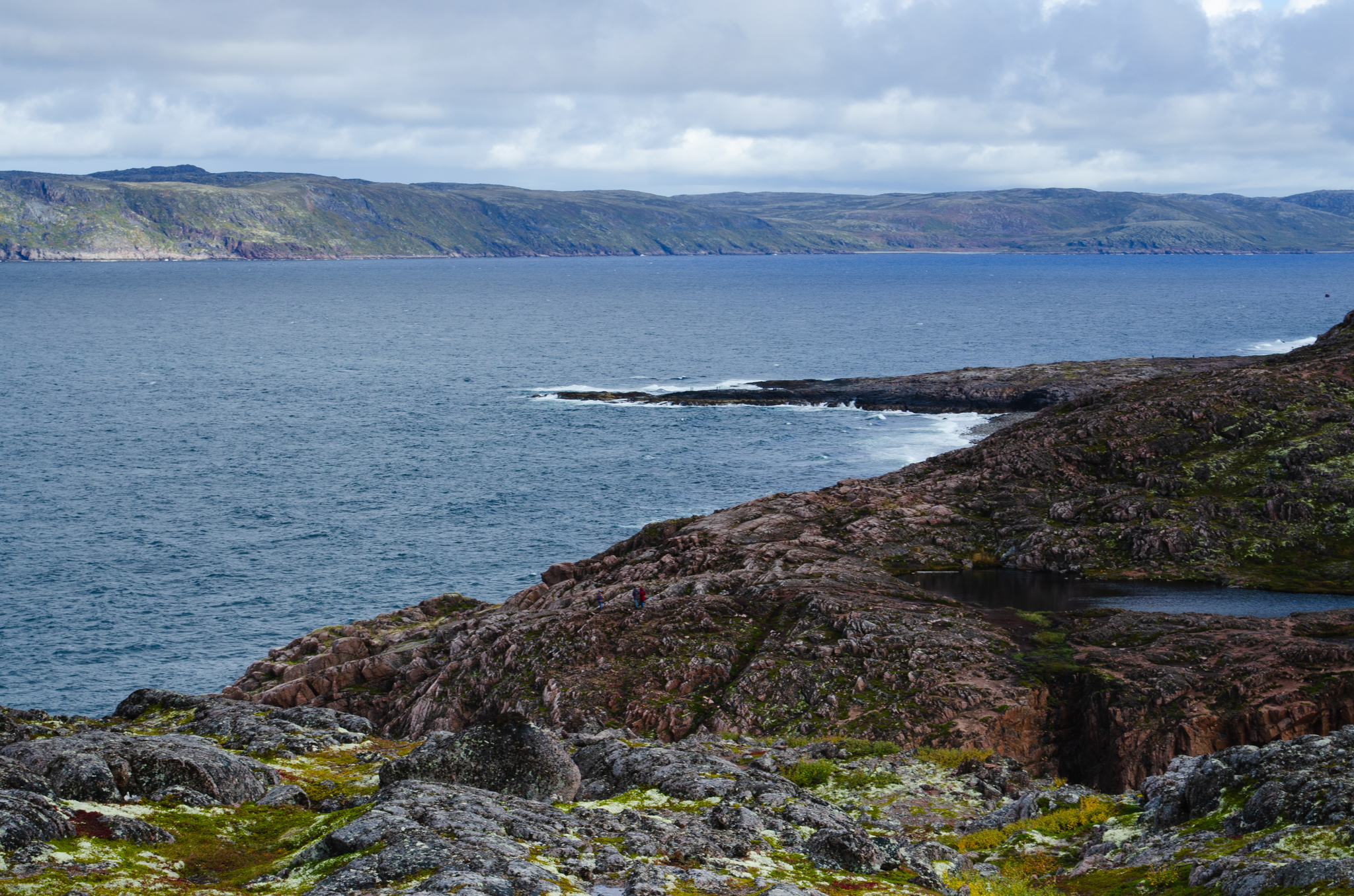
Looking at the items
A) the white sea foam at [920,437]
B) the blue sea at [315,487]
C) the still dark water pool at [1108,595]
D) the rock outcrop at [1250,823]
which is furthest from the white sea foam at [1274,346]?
the rock outcrop at [1250,823]

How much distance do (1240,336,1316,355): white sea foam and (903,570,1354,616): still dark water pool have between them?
440ft

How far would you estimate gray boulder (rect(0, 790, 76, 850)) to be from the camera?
1903 centimetres

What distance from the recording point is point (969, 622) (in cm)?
5216

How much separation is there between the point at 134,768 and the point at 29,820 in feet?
19.0

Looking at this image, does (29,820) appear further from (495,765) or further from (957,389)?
(957,389)

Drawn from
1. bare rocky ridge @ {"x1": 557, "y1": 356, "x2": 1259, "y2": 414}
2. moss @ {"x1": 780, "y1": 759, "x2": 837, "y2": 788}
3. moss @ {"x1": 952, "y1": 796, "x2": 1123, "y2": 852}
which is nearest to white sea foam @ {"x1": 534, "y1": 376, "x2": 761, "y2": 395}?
bare rocky ridge @ {"x1": 557, "y1": 356, "x2": 1259, "y2": 414}

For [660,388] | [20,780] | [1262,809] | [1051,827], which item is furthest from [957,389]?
[20,780]

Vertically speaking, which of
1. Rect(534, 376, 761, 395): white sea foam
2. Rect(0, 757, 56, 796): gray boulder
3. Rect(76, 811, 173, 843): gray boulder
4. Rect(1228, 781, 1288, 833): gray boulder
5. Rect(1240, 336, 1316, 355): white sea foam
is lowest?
Rect(76, 811, 173, 843): gray boulder

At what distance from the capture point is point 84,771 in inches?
944

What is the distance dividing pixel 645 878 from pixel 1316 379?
243ft

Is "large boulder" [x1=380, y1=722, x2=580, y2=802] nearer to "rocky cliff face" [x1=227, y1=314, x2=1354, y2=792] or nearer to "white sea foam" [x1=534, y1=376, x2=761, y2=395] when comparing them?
"rocky cliff face" [x1=227, y1=314, x2=1354, y2=792]

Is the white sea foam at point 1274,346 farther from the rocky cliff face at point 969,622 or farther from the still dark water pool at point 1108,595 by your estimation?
the still dark water pool at point 1108,595

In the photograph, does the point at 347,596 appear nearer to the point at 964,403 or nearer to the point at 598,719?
the point at 598,719

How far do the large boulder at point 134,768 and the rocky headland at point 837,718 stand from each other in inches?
3.2
